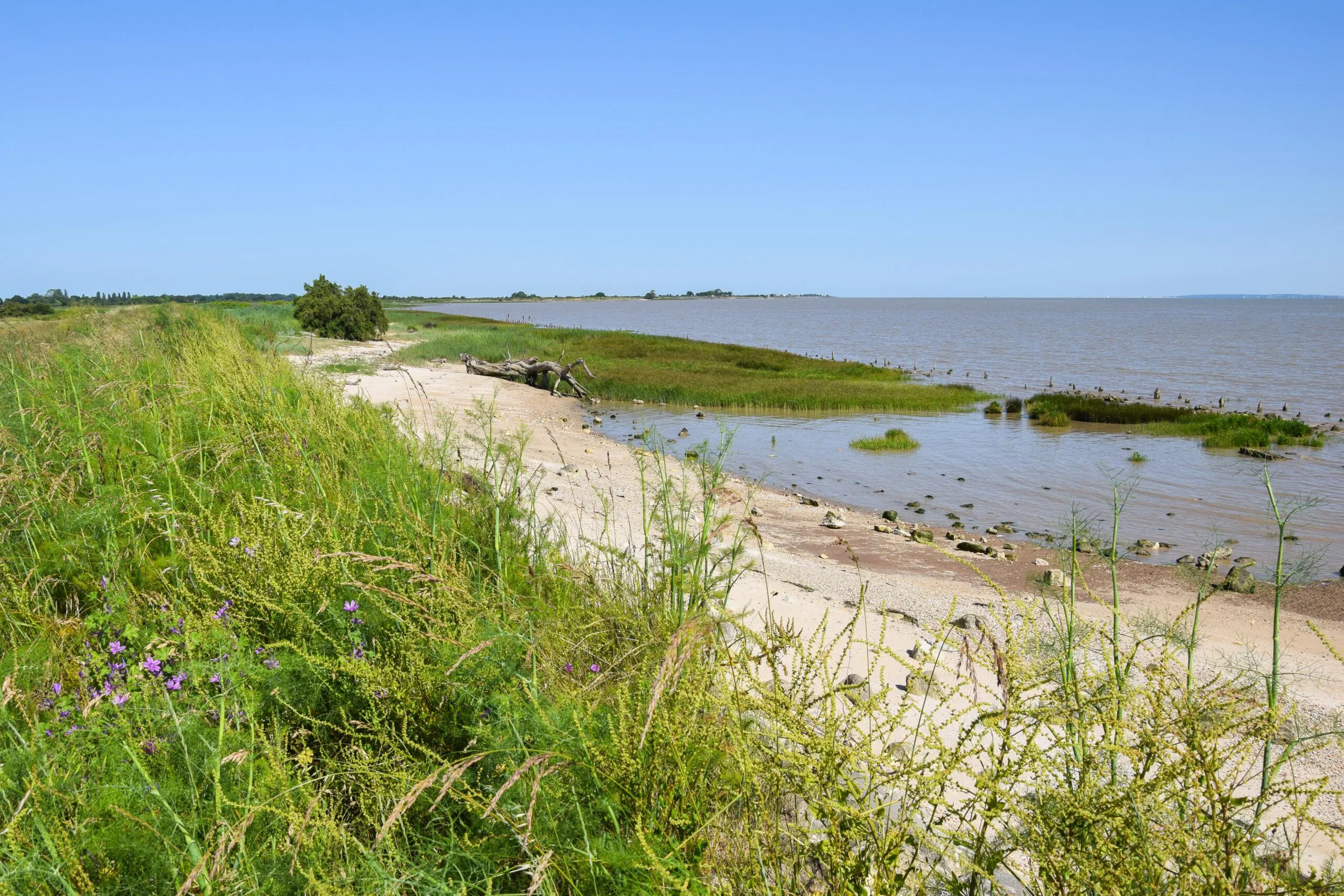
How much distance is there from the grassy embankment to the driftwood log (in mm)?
13928

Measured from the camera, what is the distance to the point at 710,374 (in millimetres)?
31641

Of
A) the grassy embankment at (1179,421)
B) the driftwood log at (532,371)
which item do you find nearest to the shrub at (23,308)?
the driftwood log at (532,371)

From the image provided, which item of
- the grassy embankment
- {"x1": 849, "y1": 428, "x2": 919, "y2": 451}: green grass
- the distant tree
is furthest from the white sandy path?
the distant tree

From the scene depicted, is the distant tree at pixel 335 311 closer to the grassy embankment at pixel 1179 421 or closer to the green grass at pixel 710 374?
the green grass at pixel 710 374

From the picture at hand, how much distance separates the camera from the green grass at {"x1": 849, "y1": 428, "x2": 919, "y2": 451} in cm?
1923

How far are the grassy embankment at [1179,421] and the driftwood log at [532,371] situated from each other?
45.7 feet

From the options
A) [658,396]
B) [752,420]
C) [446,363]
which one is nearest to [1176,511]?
[752,420]

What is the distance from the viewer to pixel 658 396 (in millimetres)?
27328

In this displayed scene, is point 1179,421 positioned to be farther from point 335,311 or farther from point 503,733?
point 335,311

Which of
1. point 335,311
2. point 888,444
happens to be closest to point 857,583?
point 888,444

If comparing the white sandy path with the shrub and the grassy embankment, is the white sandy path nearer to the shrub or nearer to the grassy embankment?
the grassy embankment

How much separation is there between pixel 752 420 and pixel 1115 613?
21959 millimetres

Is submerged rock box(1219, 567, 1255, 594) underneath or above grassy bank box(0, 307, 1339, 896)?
underneath

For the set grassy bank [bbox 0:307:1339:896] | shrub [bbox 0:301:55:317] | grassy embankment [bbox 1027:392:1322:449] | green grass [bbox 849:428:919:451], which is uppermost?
shrub [bbox 0:301:55:317]
